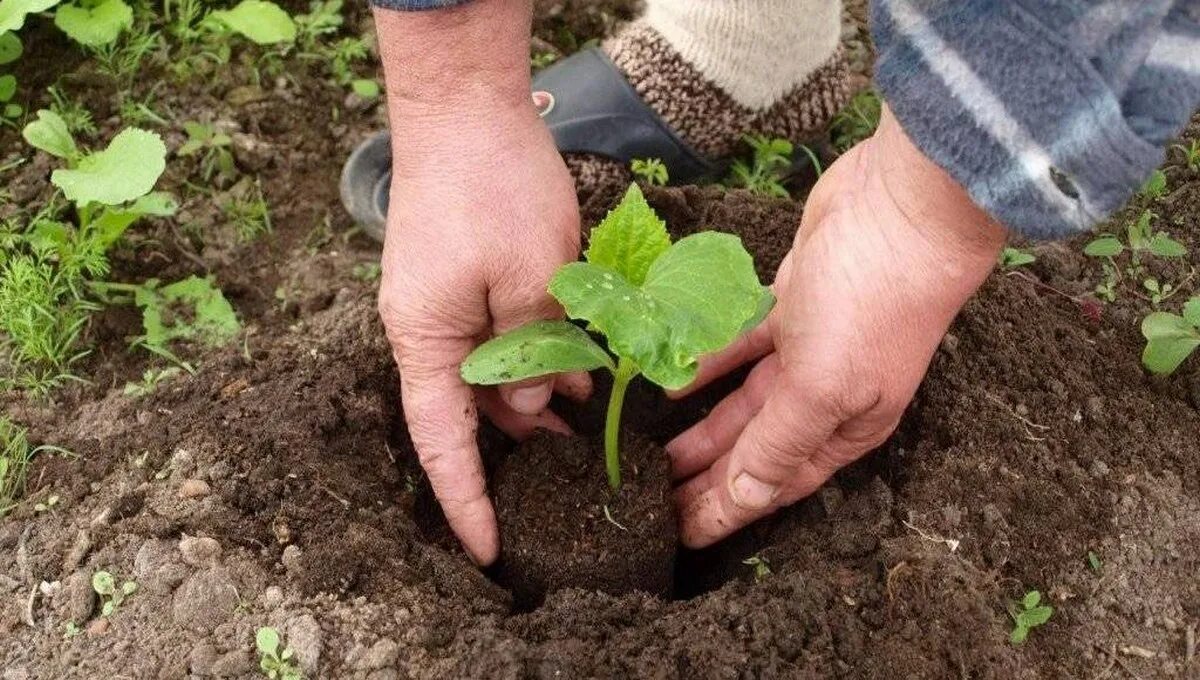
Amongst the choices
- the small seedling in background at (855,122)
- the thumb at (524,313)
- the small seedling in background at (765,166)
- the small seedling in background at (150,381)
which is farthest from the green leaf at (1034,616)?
the small seedling in background at (150,381)

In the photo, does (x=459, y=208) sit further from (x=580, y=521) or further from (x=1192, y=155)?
(x=1192, y=155)

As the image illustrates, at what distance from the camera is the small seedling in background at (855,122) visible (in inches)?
111

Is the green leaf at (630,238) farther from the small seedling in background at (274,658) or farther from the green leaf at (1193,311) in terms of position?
the green leaf at (1193,311)

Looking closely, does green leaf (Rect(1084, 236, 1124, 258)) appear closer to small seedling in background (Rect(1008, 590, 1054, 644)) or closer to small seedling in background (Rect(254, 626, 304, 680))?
small seedling in background (Rect(1008, 590, 1054, 644))

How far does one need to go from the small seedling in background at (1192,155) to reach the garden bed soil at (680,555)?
0.88ft

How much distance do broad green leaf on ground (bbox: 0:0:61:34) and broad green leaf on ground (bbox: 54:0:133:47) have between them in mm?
239

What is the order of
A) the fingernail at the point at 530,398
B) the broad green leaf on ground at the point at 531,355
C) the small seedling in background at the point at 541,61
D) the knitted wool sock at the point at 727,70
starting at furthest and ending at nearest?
the small seedling in background at the point at 541,61, the knitted wool sock at the point at 727,70, the fingernail at the point at 530,398, the broad green leaf on ground at the point at 531,355

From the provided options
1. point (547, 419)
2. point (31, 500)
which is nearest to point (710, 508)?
point (547, 419)

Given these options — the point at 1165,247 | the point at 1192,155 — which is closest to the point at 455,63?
the point at 1165,247

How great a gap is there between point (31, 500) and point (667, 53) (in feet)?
5.28

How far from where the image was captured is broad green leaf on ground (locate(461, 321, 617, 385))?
1609mm

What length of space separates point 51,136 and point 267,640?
1.28m

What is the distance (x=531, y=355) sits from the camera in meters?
1.62

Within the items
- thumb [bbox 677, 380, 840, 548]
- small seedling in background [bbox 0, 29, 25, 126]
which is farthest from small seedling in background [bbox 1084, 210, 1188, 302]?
small seedling in background [bbox 0, 29, 25, 126]
